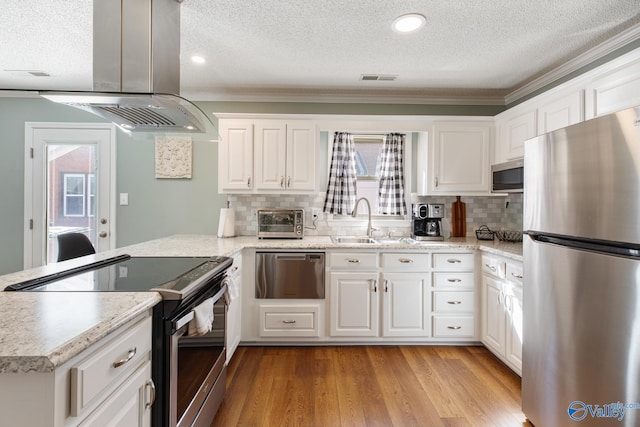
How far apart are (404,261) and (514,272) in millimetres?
829

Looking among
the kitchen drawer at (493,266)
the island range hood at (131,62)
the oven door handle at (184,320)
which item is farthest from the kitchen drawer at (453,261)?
the island range hood at (131,62)

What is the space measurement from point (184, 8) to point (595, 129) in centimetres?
222

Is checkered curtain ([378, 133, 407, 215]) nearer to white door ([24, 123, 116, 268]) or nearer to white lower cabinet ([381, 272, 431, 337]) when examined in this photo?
white lower cabinet ([381, 272, 431, 337])

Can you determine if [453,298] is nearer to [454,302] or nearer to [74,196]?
[454,302]

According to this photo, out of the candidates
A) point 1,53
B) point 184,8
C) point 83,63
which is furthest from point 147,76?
point 1,53

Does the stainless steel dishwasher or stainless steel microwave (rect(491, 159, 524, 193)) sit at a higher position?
stainless steel microwave (rect(491, 159, 524, 193))

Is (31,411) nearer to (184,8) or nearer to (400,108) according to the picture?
(184,8)

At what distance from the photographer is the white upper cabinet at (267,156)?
2977mm

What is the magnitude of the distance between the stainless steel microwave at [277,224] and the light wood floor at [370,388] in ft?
3.37

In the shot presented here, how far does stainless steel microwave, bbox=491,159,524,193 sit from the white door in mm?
3835

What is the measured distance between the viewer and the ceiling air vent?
279 cm

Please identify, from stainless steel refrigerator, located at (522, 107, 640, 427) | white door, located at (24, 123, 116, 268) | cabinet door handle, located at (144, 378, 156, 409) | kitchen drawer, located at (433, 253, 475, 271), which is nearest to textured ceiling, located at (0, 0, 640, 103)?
white door, located at (24, 123, 116, 268)

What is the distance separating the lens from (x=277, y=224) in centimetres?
304

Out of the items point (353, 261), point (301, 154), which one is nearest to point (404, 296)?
point (353, 261)
